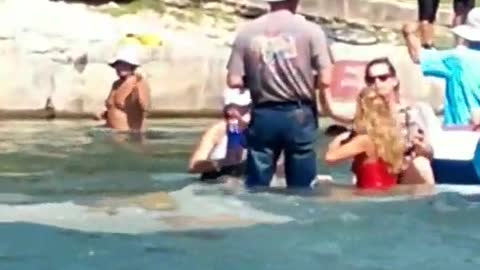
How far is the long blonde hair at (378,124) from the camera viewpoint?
10.4 metres

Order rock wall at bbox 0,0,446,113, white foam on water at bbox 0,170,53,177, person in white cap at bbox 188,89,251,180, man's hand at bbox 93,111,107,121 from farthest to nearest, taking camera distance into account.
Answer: rock wall at bbox 0,0,446,113, man's hand at bbox 93,111,107,121, white foam on water at bbox 0,170,53,177, person in white cap at bbox 188,89,251,180

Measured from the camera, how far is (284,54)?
1046cm

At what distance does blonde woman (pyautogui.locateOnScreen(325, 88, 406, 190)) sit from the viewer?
10.4 metres

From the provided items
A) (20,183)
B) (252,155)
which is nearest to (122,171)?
(20,183)

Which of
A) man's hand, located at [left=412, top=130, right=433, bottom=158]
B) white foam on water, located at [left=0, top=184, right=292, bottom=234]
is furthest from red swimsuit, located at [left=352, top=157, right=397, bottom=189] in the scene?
white foam on water, located at [left=0, top=184, right=292, bottom=234]

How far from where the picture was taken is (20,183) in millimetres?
12227

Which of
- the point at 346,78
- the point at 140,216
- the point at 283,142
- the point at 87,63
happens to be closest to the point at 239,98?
the point at 283,142

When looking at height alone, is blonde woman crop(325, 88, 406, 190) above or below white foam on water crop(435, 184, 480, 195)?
above

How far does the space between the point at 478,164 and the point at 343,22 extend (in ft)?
35.7

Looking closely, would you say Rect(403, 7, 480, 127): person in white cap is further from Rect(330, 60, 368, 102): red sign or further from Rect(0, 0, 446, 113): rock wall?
Rect(0, 0, 446, 113): rock wall

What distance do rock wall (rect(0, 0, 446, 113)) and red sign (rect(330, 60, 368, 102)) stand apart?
1.52m

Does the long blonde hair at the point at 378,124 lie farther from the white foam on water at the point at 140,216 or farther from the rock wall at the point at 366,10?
the rock wall at the point at 366,10

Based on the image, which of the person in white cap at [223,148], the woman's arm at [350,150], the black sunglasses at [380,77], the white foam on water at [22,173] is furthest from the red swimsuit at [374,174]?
the white foam on water at [22,173]

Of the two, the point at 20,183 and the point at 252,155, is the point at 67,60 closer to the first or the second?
the point at 20,183
